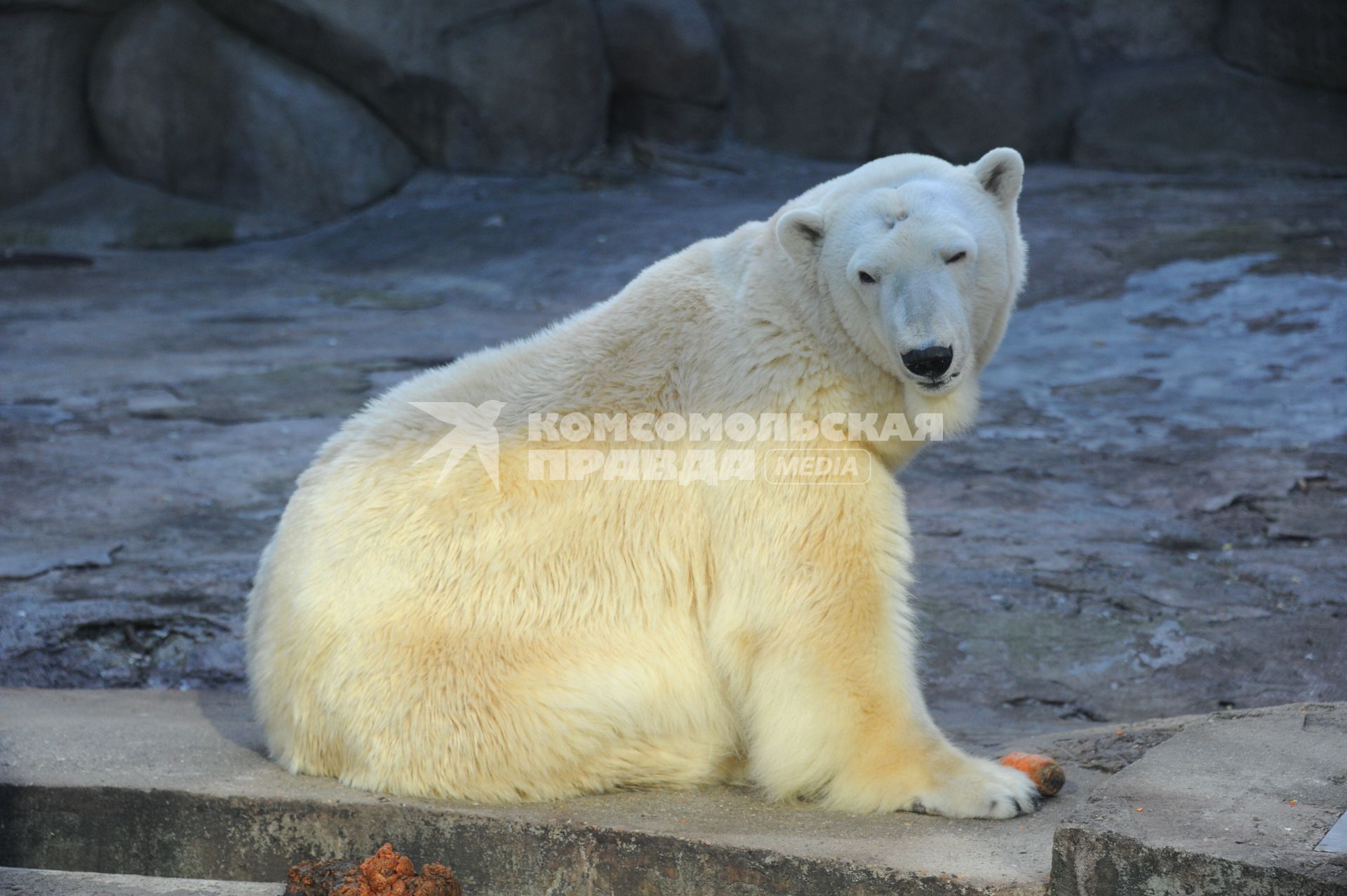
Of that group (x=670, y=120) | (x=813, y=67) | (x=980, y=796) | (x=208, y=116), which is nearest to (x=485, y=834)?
(x=980, y=796)

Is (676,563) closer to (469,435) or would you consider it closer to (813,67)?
(469,435)

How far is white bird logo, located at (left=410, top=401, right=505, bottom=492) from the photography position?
8.85ft

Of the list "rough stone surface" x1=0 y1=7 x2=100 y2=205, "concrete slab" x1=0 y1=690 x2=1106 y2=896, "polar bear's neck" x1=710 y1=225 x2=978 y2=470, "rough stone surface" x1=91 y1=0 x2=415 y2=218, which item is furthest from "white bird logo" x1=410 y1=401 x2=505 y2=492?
"rough stone surface" x1=0 y1=7 x2=100 y2=205

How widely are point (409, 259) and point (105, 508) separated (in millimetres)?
5476

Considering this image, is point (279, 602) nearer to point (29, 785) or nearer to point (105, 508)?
point (29, 785)

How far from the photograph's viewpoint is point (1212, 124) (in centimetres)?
1147

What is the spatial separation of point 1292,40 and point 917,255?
427 inches

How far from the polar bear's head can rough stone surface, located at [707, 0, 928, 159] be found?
9.81 metres

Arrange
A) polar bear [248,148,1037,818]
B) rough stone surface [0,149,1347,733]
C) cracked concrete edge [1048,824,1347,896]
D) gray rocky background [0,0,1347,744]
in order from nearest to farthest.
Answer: cracked concrete edge [1048,824,1347,896] < polar bear [248,148,1037,818] < rough stone surface [0,149,1347,733] < gray rocky background [0,0,1347,744]

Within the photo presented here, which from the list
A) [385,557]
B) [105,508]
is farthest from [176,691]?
[105,508]

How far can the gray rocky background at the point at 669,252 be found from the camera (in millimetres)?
4121

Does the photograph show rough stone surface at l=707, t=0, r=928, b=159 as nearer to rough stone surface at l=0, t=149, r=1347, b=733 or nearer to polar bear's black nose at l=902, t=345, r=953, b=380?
rough stone surface at l=0, t=149, r=1347, b=733

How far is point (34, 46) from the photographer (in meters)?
10.9

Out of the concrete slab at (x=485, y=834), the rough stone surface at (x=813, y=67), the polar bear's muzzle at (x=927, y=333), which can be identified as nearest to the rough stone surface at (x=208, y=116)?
the rough stone surface at (x=813, y=67)
